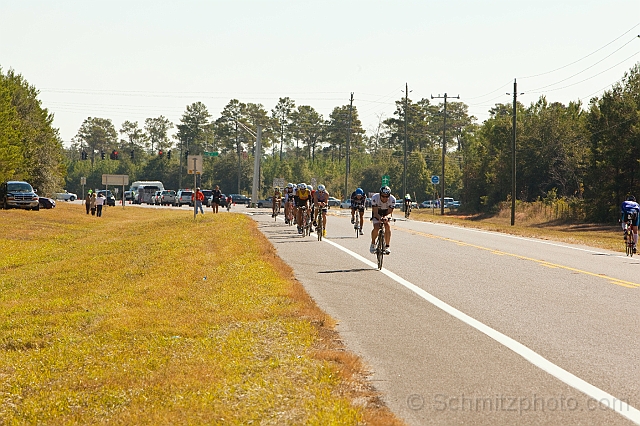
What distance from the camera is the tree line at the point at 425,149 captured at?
192 feet

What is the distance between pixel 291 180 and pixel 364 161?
32.8 m

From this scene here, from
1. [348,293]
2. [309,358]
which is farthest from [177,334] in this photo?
[348,293]

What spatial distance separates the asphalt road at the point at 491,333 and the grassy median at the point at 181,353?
1.62ft

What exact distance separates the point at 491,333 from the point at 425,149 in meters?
144

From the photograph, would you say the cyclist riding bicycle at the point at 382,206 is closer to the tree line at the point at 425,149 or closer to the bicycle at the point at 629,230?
the bicycle at the point at 629,230

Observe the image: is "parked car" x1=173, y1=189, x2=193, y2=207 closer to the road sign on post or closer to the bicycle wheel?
the road sign on post

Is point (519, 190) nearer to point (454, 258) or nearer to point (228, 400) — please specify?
point (454, 258)

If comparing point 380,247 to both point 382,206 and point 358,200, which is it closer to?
point 382,206

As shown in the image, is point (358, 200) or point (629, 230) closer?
point (629, 230)

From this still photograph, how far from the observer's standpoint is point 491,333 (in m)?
10.4

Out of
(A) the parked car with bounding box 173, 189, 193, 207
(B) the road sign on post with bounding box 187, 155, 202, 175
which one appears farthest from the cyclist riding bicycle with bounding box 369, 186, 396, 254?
(A) the parked car with bounding box 173, 189, 193, 207

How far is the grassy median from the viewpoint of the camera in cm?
691

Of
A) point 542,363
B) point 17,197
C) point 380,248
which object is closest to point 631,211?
point 380,248

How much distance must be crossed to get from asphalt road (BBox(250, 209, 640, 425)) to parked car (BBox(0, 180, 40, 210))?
41.2 metres
